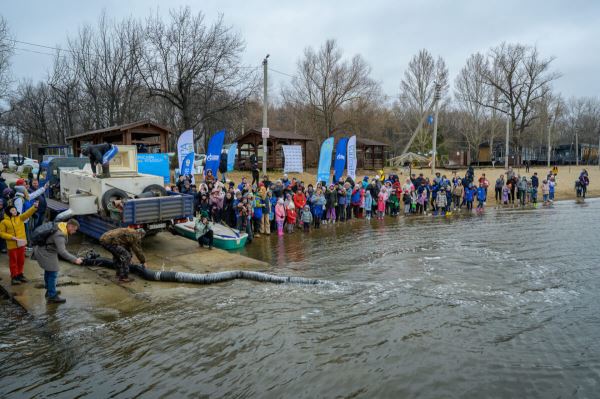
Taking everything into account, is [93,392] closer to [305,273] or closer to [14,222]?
[14,222]

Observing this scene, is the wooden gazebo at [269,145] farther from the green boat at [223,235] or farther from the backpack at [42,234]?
the backpack at [42,234]

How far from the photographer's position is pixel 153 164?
813 inches

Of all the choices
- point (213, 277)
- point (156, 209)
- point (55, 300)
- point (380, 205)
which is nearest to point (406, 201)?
point (380, 205)

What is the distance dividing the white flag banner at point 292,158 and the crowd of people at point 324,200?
481 cm

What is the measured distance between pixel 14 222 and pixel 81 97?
107ft

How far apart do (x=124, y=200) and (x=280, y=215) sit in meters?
5.67

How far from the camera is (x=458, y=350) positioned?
21.2 feet

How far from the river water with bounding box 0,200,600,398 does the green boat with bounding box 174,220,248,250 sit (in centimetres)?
247

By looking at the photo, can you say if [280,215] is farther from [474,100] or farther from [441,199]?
[474,100]

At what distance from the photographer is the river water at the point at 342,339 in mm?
5504

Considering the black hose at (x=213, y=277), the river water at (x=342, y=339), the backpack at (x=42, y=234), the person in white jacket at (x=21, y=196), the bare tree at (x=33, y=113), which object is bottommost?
the river water at (x=342, y=339)

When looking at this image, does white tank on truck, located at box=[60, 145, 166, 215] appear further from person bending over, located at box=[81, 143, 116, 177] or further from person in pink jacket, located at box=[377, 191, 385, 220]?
person in pink jacket, located at box=[377, 191, 385, 220]

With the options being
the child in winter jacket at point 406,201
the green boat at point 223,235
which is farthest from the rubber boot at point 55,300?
the child in winter jacket at point 406,201

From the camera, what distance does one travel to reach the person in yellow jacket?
835 centimetres
